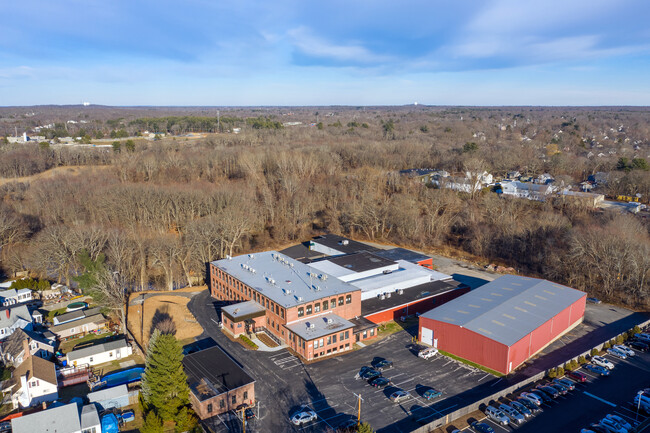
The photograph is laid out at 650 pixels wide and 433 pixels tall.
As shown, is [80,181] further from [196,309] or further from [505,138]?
[505,138]

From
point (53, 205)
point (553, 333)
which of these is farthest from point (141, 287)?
point (553, 333)

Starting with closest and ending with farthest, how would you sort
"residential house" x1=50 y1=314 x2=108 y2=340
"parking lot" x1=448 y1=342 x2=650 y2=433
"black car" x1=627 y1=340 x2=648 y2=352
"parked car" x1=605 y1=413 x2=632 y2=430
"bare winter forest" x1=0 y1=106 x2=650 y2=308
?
"parked car" x1=605 y1=413 x2=632 y2=430 < "parking lot" x1=448 y1=342 x2=650 y2=433 < "black car" x1=627 y1=340 x2=648 y2=352 < "residential house" x1=50 y1=314 x2=108 y2=340 < "bare winter forest" x1=0 y1=106 x2=650 y2=308

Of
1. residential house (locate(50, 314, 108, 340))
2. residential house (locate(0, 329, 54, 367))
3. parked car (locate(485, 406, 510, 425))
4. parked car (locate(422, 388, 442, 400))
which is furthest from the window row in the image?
residential house (locate(0, 329, 54, 367))

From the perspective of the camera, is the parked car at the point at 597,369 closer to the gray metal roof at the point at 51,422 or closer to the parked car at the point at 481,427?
the parked car at the point at 481,427

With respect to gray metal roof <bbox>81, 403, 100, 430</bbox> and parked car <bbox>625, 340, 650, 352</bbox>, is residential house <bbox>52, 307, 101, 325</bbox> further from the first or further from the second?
parked car <bbox>625, 340, 650, 352</bbox>

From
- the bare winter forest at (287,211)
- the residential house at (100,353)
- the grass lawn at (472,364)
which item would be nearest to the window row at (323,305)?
the grass lawn at (472,364)
